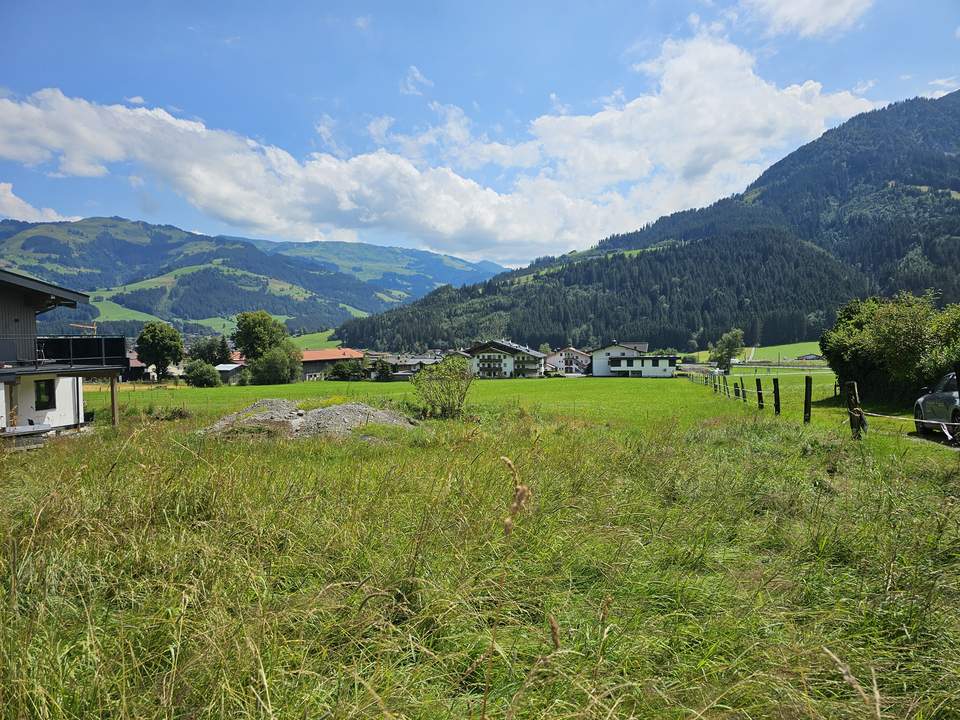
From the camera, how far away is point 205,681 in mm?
2033

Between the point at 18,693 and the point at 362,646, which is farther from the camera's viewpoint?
the point at 362,646

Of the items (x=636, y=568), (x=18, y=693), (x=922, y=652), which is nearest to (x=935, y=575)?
(x=922, y=652)

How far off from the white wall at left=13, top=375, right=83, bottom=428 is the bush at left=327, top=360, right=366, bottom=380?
2692 inches

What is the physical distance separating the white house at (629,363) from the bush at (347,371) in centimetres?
5069

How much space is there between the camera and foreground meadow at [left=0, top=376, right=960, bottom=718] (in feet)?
6.79

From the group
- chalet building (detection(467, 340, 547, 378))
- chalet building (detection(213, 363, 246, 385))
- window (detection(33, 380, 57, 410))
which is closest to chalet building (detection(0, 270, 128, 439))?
window (detection(33, 380, 57, 410))

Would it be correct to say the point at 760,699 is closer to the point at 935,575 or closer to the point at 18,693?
the point at 935,575

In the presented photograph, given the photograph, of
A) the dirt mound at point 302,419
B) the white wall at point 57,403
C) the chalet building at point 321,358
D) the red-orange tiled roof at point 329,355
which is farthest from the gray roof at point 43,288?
the red-orange tiled roof at point 329,355

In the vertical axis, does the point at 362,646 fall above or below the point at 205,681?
below

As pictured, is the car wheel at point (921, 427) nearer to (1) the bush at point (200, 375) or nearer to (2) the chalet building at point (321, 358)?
(1) the bush at point (200, 375)

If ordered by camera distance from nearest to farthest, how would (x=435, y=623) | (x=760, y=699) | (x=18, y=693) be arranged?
1. (x=18, y=693)
2. (x=760, y=699)
3. (x=435, y=623)

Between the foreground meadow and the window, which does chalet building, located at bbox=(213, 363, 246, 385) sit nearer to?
the window

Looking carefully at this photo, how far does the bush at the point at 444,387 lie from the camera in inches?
830

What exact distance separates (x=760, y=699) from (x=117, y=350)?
26596mm
